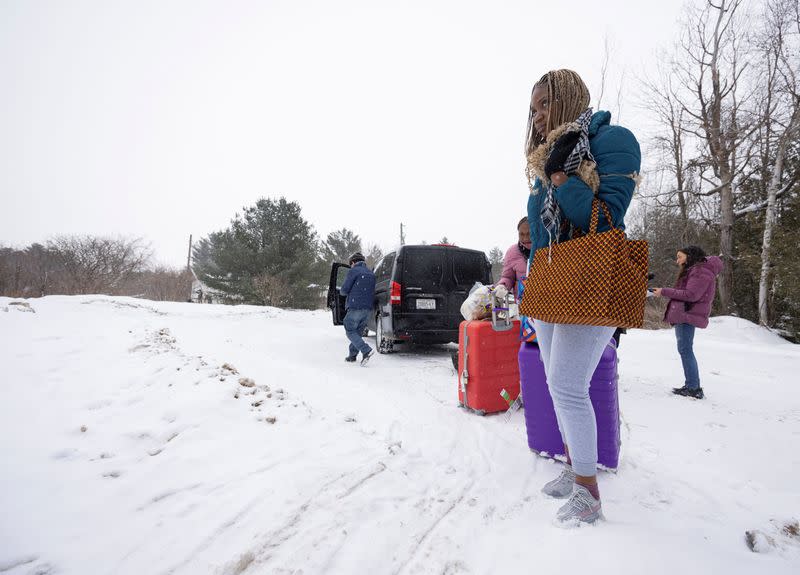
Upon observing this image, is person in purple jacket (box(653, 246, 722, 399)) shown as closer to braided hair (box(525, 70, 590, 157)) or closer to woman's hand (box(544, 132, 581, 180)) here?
braided hair (box(525, 70, 590, 157))

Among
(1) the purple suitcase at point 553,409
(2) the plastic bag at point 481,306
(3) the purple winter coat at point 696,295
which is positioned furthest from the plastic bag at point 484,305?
(3) the purple winter coat at point 696,295

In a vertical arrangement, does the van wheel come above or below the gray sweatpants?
below

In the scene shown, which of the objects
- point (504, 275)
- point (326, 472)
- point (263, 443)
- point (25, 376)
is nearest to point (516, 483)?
point (326, 472)

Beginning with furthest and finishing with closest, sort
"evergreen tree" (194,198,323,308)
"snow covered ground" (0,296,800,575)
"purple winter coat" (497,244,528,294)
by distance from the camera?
"evergreen tree" (194,198,323,308)
"purple winter coat" (497,244,528,294)
"snow covered ground" (0,296,800,575)

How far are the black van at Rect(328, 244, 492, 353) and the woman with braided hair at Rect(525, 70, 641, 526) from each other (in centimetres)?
409

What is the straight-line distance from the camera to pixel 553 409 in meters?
2.26

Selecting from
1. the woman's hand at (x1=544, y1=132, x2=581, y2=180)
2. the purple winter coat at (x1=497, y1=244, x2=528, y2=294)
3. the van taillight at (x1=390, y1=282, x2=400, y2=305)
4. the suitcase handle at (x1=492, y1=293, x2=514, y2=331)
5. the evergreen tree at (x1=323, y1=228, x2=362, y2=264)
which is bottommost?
the suitcase handle at (x1=492, y1=293, x2=514, y2=331)

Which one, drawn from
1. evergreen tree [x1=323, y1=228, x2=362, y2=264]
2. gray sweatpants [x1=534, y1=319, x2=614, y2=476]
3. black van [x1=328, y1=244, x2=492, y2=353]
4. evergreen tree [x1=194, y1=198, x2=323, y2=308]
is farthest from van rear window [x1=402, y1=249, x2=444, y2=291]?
evergreen tree [x1=323, y1=228, x2=362, y2=264]

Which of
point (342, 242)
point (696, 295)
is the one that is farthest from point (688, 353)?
point (342, 242)

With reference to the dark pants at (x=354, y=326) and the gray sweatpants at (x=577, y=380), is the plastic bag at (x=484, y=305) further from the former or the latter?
the dark pants at (x=354, y=326)

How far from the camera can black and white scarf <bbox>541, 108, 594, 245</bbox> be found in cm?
143

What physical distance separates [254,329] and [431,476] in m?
8.62

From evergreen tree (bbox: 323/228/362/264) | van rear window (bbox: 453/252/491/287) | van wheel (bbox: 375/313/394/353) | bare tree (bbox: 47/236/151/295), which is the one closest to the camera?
van rear window (bbox: 453/252/491/287)

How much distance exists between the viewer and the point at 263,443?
87.8 inches
